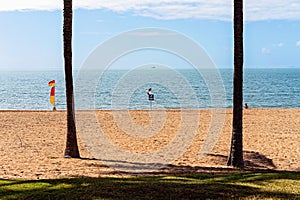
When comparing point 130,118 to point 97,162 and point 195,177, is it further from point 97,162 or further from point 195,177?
point 195,177

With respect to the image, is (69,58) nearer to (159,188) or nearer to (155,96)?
(159,188)

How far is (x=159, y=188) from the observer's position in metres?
6.97

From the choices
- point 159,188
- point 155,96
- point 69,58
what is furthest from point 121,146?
point 155,96

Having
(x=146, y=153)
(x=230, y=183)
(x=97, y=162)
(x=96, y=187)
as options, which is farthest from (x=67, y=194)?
(x=146, y=153)

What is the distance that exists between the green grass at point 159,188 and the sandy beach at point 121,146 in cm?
210

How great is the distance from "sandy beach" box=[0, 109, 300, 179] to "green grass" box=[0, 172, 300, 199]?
6.89ft

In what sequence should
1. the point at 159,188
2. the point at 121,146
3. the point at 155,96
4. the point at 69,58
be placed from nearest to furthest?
1. the point at 159,188
2. the point at 69,58
3. the point at 121,146
4. the point at 155,96

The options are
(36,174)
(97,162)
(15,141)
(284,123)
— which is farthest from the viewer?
(284,123)

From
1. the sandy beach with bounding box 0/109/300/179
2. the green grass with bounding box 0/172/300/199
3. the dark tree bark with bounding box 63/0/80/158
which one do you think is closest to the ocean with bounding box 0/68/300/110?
the dark tree bark with bounding box 63/0/80/158

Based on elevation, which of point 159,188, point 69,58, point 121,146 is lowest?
point 121,146

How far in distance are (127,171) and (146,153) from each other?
3023 mm

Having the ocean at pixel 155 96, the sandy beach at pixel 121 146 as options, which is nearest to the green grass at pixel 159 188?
A: the sandy beach at pixel 121 146

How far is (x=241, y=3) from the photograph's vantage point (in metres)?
10.4

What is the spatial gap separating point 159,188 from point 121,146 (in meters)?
7.73
